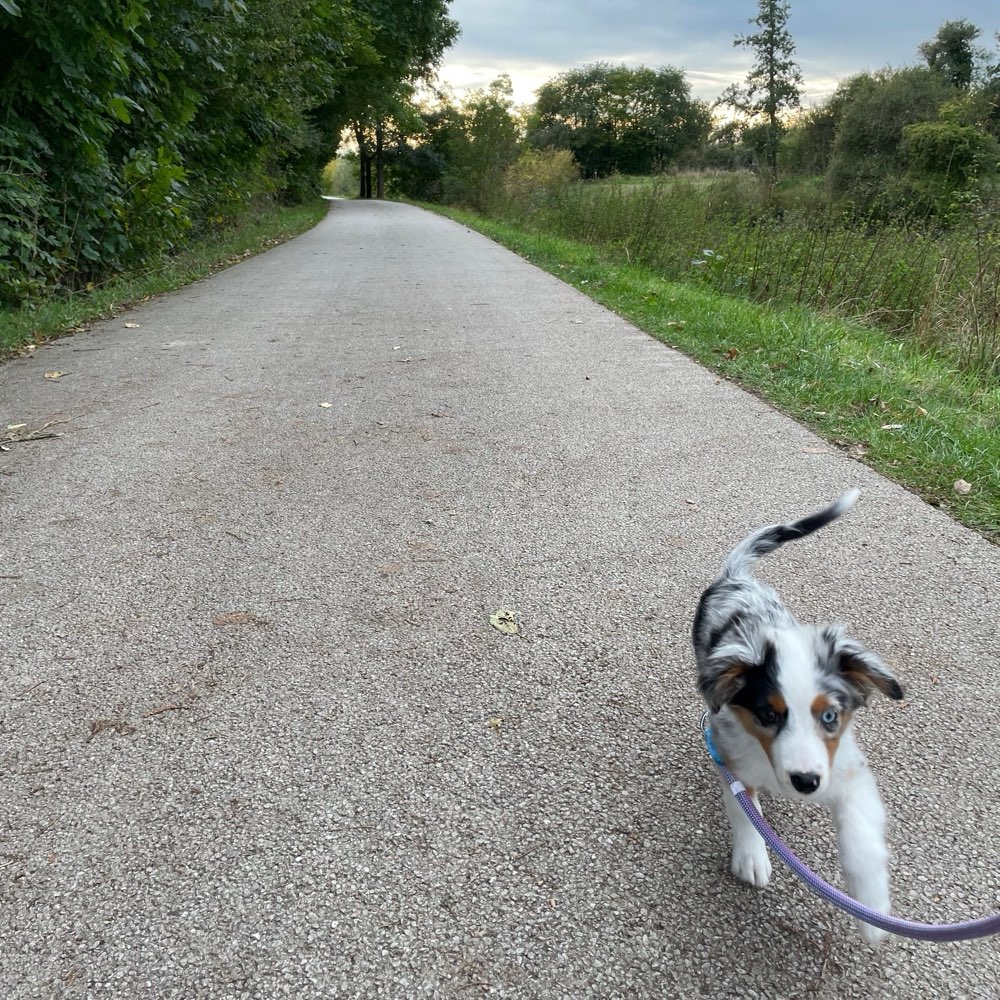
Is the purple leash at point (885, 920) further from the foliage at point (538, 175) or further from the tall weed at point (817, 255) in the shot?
the foliage at point (538, 175)

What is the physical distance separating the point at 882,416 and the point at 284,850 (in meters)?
4.54

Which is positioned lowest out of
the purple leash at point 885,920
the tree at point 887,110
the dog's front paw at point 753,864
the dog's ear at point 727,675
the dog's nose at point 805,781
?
the dog's front paw at point 753,864

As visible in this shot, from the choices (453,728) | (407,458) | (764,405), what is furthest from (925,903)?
(764,405)

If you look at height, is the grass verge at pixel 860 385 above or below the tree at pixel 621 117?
below

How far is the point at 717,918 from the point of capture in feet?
5.77

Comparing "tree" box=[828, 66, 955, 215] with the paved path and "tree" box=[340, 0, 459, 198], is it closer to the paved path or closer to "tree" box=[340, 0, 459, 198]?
"tree" box=[340, 0, 459, 198]

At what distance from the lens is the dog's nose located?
1.54 metres

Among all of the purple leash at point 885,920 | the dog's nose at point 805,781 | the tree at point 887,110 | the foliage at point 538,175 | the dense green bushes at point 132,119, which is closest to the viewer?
the purple leash at point 885,920

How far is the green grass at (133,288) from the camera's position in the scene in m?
7.50

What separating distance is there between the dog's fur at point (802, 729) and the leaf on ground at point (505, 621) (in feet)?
3.59

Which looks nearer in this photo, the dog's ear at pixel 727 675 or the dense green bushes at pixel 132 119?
the dog's ear at pixel 727 675

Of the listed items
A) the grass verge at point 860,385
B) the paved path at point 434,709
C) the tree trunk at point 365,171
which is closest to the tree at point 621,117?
the tree trunk at point 365,171

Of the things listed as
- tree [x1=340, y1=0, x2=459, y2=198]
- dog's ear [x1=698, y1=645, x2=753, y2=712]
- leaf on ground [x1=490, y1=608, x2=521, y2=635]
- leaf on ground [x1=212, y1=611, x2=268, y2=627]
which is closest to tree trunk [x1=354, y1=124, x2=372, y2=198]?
tree [x1=340, y1=0, x2=459, y2=198]

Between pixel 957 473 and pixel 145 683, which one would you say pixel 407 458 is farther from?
pixel 957 473
